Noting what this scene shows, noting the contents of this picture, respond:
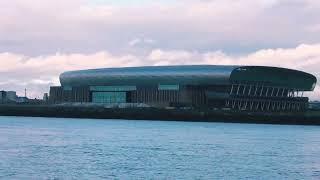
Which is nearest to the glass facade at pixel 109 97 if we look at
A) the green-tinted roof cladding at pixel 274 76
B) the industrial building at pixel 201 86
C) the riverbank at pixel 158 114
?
the industrial building at pixel 201 86

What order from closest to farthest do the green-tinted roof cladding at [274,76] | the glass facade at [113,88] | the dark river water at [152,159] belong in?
1. the dark river water at [152,159]
2. the green-tinted roof cladding at [274,76]
3. the glass facade at [113,88]

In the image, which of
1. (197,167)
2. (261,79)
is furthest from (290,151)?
(261,79)

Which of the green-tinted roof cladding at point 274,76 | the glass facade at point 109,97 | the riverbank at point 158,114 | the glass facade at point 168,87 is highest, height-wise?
the green-tinted roof cladding at point 274,76

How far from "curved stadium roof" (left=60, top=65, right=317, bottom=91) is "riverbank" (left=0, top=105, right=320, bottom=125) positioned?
40.1ft

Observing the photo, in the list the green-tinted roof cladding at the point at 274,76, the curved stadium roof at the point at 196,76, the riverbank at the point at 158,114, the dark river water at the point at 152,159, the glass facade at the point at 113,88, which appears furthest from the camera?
the glass facade at the point at 113,88

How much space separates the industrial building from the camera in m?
151

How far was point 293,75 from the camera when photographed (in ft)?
525

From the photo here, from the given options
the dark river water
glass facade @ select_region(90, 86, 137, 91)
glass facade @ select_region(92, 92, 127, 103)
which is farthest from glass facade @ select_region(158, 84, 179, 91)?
the dark river water

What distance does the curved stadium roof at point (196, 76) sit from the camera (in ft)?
494

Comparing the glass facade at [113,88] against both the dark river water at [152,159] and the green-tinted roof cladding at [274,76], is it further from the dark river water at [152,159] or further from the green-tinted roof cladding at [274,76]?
the dark river water at [152,159]

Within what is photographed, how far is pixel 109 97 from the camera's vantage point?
166m

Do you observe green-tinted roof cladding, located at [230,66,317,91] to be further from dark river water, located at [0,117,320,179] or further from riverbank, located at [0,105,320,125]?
dark river water, located at [0,117,320,179]

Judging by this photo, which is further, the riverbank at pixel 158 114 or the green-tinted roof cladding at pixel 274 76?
the green-tinted roof cladding at pixel 274 76

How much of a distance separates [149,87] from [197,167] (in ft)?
393
